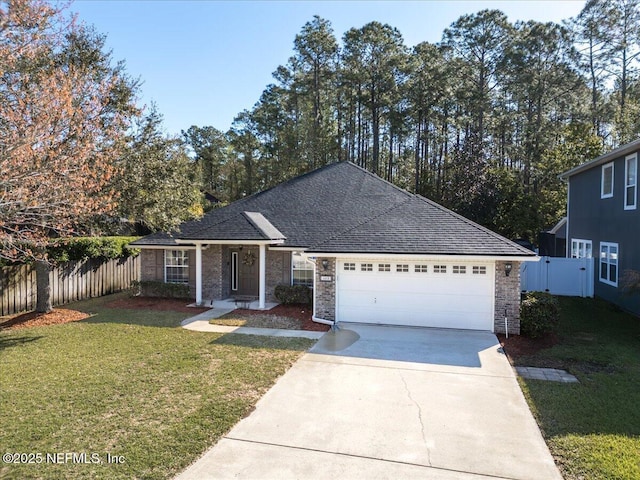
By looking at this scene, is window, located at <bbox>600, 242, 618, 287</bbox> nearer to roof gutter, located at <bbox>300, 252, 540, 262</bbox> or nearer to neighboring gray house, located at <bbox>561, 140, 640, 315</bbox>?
neighboring gray house, located at <bbox>561, 140, 640, 315</bbox>

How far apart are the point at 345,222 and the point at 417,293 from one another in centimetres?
475

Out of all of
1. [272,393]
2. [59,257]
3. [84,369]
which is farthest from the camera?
[59,257]

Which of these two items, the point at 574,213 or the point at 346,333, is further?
the point at 574,213

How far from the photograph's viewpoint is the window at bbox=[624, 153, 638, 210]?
12622mm

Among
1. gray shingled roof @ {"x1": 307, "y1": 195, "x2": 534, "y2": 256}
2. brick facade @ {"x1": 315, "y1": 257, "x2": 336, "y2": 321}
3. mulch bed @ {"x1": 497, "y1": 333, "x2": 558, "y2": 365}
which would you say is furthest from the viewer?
brick facade @ {"x1": 315, "y1": 257, "x2": 336, "y2": 321}

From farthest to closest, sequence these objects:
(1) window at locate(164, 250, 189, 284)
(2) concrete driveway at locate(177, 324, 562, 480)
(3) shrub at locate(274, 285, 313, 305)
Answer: (1) window at locate(164, 250, 189, 284), (3) shrub at locate(274, 285, 313, 305), (2) concrete driveway at locate(177, 324, 562, 480)

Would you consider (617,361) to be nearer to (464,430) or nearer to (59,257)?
(464,430)

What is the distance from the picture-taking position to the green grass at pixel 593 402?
4742mm

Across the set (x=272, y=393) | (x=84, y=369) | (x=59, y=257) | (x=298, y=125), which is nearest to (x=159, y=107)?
(x=59, y=257)

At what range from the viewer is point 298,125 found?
34.9 metres

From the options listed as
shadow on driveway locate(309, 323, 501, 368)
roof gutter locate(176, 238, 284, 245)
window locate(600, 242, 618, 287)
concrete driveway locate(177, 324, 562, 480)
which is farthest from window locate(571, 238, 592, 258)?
roof gutter locate(176, 238, 284, 245)

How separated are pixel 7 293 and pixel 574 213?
22146 mm

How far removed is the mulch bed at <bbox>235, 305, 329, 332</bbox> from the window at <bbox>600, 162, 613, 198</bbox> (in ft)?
37.8

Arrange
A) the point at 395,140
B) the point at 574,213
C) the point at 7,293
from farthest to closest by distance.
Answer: the point at 395,140 < the point at 574,213 < the point at 7,293
